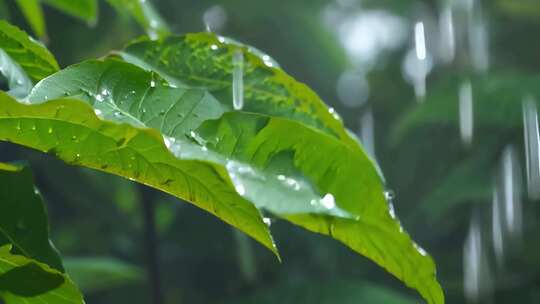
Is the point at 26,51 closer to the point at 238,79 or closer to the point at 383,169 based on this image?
the point at 238,79

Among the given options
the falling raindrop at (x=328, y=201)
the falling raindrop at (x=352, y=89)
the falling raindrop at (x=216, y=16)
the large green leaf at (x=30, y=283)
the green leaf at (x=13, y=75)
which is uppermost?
the green leaf at (x=13, y=75)

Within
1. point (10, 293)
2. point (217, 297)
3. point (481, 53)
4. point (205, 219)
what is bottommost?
point (217, 297)

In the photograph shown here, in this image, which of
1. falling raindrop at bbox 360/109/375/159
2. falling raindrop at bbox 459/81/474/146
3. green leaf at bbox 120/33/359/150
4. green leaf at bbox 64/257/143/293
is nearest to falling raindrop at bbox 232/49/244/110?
green leaf at bbox 120/33/359/150

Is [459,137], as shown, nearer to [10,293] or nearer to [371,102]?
[371,102]

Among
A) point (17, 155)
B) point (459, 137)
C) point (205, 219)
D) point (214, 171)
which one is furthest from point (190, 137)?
point (459, 137)

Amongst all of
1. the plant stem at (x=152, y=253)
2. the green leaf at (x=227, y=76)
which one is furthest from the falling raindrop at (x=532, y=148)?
the green leaf at (x=227, y=76)

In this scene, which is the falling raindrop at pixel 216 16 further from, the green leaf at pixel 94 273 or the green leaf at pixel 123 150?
the green leaf at pixel 123 150

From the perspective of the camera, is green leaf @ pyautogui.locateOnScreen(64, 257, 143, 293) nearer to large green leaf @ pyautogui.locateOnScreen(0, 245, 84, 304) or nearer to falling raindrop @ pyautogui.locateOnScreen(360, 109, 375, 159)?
falling raindrop @ pyautogui.locateOnScreen(360, 109, 375, 159)
